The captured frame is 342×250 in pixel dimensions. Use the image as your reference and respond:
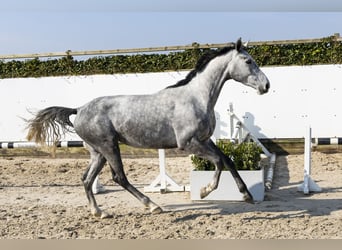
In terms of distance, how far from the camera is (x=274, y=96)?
956 cm

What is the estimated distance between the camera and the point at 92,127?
5047mm

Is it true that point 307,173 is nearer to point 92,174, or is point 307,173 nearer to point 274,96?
point 92,174

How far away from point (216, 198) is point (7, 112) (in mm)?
6861

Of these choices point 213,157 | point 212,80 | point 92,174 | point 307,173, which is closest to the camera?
point 213,157

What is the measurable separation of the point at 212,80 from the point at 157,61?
17.5ft

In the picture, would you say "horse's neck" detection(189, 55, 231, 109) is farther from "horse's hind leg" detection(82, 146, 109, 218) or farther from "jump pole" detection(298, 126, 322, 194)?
"jump pole" detection(298, 126, 322, 194)

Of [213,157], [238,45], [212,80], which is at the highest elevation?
[238,45]

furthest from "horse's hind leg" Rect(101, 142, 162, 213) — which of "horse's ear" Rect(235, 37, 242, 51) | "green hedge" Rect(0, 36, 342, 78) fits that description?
"green hedge" Rect(0, 36, 342, 78)

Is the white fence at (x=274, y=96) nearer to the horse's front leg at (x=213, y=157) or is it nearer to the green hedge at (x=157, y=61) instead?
the green hedge at (x=157, y=61)

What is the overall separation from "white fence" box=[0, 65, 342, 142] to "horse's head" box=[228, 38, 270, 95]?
174 inches

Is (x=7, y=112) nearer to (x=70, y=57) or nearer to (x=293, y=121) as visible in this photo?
(x=70, y=57)

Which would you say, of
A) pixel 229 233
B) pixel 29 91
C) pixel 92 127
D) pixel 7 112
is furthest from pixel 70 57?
pixel 229 233

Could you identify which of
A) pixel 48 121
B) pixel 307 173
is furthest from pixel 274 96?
pixel 48 121

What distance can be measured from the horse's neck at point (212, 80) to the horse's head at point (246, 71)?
0.35 feet
